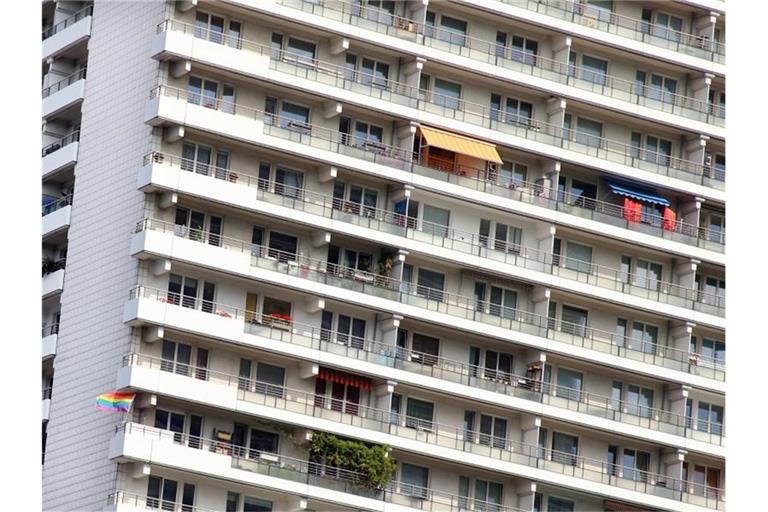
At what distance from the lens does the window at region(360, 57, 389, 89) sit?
3787 inches

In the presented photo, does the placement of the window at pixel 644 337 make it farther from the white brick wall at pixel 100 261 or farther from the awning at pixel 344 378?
the white brick wall at pixel 100 261

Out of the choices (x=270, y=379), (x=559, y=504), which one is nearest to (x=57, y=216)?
(x=270, y=379)

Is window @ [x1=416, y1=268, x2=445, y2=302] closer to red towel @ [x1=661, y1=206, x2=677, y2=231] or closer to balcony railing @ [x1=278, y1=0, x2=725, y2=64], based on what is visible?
balcony railing @ [x1=278, y1=0, x2=725, y2=64]

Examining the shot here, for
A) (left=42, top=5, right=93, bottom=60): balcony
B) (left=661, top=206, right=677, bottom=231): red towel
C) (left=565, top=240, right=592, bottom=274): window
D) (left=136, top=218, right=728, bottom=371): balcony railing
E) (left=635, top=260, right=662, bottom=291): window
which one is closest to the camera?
(left=136, top=218, right=728, bottom=371): balcony railing

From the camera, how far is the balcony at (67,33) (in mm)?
98125

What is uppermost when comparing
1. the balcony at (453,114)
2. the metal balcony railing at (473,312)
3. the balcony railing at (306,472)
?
the balcony at (453,114)

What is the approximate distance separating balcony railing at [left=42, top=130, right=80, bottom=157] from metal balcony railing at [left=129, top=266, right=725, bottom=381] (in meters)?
9.11

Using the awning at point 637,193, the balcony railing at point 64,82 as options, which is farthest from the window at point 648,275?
the balcony railing at point 64,82

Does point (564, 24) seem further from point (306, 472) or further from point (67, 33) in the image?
point (306, 472)

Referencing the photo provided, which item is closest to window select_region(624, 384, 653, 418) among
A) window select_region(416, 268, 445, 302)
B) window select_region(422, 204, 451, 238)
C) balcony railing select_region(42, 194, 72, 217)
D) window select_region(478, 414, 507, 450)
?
window select_region(478, 414, 507, 450)

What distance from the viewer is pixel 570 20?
99.1m

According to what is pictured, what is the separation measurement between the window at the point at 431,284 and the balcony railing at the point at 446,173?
3.49m

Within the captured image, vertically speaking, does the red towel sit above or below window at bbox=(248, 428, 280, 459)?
above

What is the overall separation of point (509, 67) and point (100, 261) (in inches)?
681
